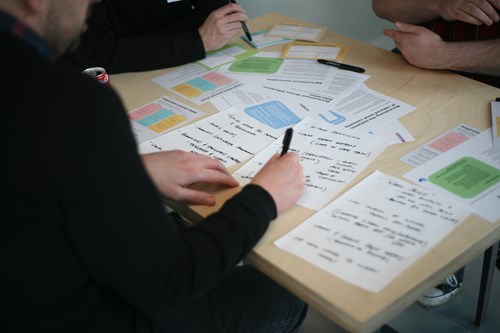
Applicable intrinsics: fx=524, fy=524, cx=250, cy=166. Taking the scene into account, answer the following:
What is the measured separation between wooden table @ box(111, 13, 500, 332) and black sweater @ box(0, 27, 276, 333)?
0.43 ft

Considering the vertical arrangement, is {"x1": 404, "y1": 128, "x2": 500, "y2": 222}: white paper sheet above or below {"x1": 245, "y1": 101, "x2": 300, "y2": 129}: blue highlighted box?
below

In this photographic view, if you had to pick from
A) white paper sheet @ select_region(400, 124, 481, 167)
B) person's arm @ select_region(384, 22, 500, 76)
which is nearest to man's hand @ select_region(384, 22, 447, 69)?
person's arm @ select_region(384, 22, 500, 76)

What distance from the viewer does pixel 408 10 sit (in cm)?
182

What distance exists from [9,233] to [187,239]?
29 centimetres

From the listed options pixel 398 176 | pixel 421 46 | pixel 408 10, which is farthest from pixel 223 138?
pixel 408 10

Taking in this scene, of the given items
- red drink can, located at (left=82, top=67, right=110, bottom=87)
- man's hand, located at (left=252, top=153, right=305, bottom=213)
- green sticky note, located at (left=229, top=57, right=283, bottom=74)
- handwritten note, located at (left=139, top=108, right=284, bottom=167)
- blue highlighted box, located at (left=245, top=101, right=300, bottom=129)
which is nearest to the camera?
man's hand, located at (left=252, top=153, right=305, bottom=213)

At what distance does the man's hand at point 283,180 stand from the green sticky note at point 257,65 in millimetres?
603

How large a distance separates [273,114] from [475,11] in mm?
715

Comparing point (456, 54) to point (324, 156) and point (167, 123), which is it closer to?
point (324, 156)

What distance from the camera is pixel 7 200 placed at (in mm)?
740

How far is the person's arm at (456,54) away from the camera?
5.13 ft

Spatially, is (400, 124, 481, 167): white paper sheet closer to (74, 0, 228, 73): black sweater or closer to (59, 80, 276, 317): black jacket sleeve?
(59, 80, 276, 317): black jacket sleeve

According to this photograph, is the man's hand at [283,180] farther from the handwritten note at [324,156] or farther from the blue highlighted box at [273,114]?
the blue highlighted box at [273,114]

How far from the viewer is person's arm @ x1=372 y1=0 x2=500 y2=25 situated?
158 cm
